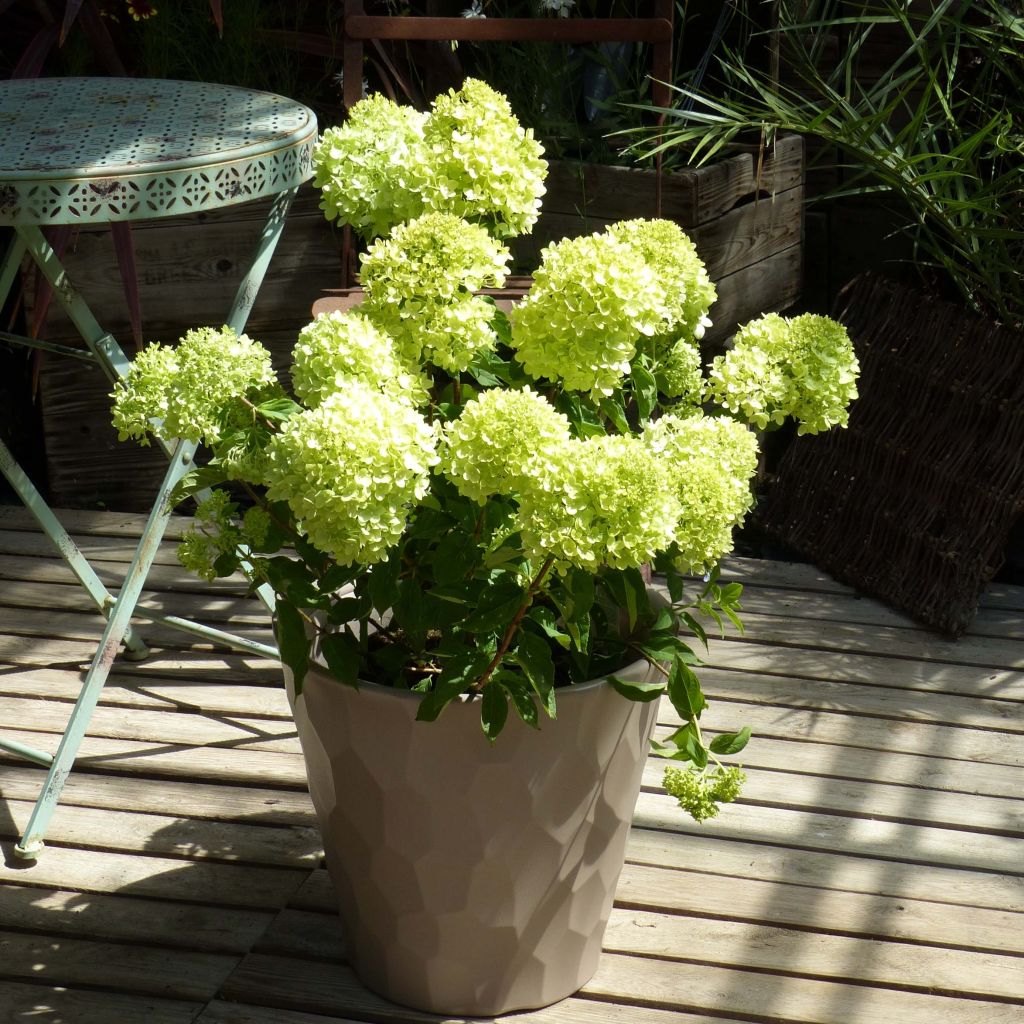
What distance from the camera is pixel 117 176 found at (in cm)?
172

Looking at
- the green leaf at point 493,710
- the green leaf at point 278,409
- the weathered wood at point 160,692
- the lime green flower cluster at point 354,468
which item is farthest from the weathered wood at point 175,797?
the lime green flower cluster at point 354,468

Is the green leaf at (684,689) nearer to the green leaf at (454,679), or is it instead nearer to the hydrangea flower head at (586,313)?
the green leaf at (454,679)

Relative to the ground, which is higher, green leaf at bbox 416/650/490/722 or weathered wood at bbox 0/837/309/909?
green leaf at bbox 416/650/490/722

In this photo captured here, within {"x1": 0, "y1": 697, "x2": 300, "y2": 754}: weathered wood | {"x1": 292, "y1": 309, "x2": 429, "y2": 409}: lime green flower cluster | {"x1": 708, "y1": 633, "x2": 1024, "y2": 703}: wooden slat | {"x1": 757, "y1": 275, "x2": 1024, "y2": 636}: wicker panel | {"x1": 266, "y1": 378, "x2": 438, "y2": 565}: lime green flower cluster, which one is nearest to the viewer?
{"x1": 266, "y1": 378, "x2": 438, "y2": 565}: lime green flower cluster

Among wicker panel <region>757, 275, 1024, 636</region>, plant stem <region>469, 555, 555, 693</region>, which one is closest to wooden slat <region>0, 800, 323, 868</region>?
plant stem <region>469, 555, 555, 693</region>

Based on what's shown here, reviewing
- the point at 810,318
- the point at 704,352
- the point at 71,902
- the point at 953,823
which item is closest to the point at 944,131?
the point at 704,352

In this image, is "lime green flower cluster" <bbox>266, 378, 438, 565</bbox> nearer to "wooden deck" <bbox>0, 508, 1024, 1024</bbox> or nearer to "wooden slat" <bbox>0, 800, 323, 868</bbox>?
"wooden deck" <bbox>0, 508, 1024, 1024</bbox>

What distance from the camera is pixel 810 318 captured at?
149 cm

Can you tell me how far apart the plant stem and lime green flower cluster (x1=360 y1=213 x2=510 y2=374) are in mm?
223

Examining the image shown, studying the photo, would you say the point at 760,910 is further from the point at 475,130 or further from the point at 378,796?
the point at 475,130

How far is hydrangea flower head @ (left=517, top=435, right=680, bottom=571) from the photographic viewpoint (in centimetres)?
123

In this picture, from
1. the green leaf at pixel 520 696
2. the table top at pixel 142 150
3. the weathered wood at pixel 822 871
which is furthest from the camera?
the weathered wood at pixel 822 871

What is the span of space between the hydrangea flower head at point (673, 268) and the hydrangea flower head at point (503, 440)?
0.25 m

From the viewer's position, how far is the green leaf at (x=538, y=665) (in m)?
1.42
